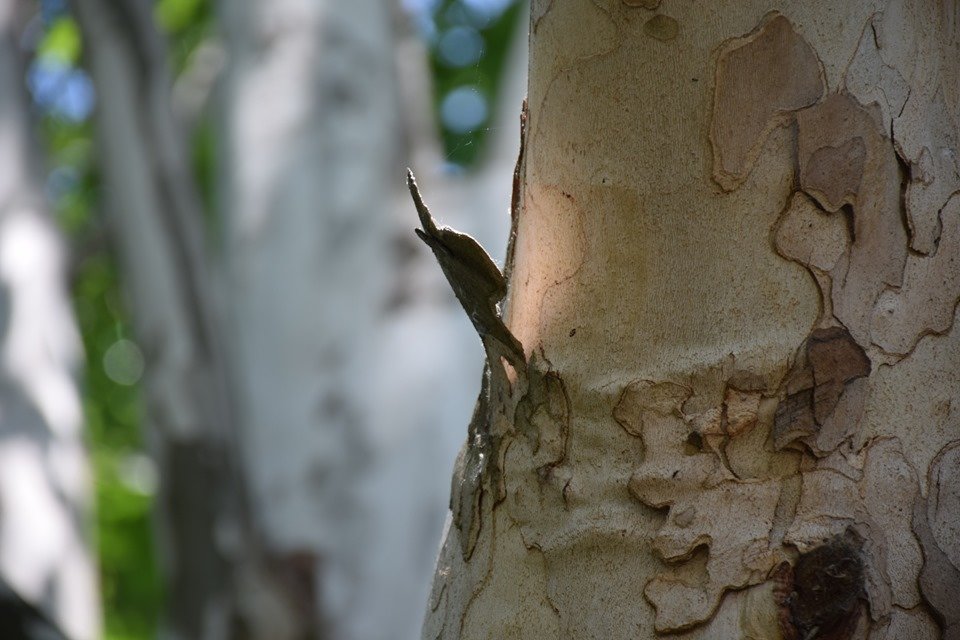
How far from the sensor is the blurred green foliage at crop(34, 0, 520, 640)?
4.05 m

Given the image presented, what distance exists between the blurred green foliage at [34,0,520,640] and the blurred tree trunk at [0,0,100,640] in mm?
1584

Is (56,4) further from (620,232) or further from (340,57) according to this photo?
(620,232)

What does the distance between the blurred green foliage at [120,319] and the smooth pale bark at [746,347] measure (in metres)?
3.24

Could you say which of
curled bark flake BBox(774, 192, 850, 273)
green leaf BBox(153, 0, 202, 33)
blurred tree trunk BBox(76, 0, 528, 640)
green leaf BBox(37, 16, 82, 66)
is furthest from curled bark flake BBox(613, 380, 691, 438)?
green leaf BBox(153, 0, 202, 33)

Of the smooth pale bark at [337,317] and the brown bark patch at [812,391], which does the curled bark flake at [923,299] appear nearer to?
the brown bark patch at [812,391]

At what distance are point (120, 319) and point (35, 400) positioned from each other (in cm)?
256

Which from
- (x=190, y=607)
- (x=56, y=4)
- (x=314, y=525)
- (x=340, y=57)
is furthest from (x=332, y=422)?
(x=56, y=4)

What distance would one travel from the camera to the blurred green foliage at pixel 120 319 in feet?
13.3

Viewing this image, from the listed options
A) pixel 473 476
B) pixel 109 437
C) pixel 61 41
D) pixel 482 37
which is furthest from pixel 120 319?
pixel 473 476

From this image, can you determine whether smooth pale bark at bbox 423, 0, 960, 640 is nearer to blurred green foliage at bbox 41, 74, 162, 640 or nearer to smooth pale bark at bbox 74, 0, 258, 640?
smooth pale bark at bbox 74, 0, 258, 640

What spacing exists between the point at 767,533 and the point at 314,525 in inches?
64.4

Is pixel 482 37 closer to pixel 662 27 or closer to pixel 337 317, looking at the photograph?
pixel 337 317

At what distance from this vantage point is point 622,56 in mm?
619

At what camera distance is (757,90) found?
23.4 inches
